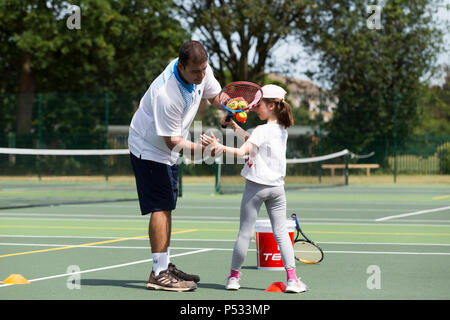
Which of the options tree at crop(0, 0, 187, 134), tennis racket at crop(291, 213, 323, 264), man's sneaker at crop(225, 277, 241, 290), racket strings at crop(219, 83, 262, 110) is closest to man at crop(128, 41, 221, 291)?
racket strings at crop(219, 83, 262, 110)

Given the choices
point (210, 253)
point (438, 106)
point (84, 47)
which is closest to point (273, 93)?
point (210, 253)

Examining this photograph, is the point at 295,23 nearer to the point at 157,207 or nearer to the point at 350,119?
the point at 350,119

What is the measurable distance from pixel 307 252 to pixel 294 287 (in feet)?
5.94

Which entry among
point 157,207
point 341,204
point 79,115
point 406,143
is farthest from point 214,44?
point 157,207

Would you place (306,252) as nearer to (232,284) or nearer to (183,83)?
(232,284)

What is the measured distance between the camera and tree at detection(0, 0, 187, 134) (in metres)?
32.9

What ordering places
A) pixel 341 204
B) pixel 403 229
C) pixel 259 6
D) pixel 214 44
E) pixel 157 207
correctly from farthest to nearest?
pixel 214 44, pixel 259 6, pixel 341 204, pixel 403 229, pixel 157 207

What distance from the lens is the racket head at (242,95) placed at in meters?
6.46

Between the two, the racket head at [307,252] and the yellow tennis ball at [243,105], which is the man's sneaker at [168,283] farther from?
the racket head at [307,252]

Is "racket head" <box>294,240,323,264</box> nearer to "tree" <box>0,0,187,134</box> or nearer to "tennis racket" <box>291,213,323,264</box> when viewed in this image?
"tennis racket" <box>291,213,323,264</box>

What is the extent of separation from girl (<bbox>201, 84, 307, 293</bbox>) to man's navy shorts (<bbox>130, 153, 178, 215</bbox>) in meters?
0.58

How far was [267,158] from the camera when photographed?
630 centimetres

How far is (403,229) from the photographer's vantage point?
11531 mm
